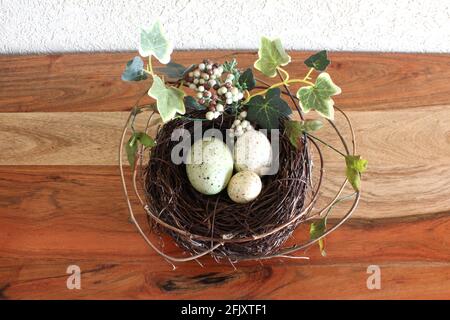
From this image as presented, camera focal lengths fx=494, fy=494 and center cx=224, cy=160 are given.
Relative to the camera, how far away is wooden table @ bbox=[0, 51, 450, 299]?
75 centimetres

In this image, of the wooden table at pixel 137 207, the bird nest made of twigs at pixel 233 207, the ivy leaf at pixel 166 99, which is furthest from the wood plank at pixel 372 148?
the ivy leaf at pixel 166 99

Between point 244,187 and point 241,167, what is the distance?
44mm

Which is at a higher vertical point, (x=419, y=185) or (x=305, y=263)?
(x=419, y=185)

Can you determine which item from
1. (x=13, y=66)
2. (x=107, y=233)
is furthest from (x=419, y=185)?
(x=13, y=66)

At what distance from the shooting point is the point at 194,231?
676 mm

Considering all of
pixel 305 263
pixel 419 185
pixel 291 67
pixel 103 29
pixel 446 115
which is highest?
pixel 103 29

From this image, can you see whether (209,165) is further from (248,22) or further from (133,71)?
(248,22)

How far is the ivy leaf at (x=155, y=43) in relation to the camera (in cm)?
59

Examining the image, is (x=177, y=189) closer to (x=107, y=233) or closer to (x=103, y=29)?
(x=107, y=233)

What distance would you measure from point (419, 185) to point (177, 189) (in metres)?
0.40

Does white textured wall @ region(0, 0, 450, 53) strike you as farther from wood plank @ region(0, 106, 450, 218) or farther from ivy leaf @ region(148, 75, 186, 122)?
ivy leaf @ region(148, 75, 186, 122)

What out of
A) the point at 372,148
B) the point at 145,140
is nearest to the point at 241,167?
the point at 145,140

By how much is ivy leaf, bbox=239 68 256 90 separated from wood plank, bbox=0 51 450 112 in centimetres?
19

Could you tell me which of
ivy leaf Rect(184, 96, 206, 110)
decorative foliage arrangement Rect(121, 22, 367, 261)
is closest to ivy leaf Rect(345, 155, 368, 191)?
decorative foliage arrangement Rect(121, 22, 367, 261)
